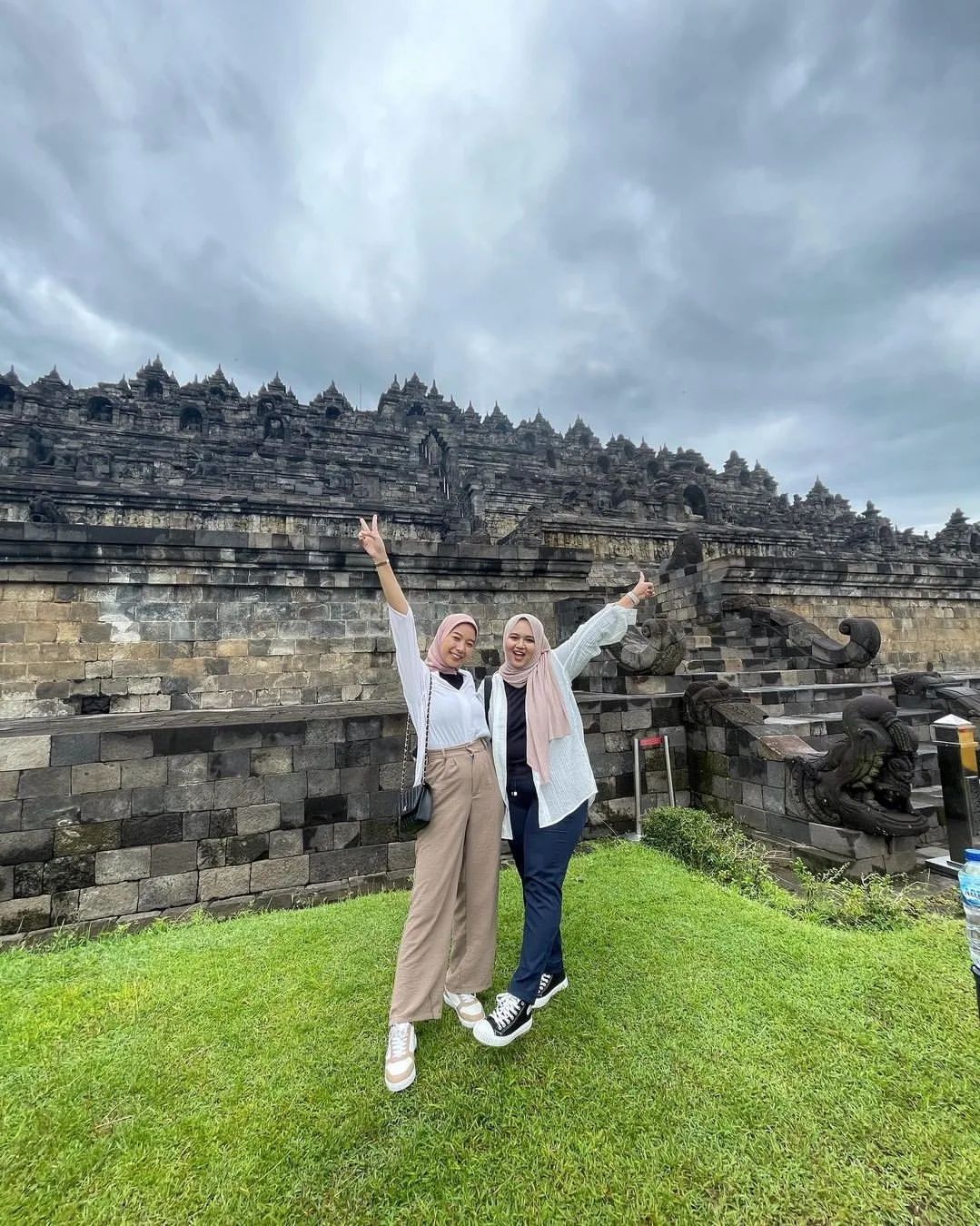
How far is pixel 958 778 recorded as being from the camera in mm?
3506

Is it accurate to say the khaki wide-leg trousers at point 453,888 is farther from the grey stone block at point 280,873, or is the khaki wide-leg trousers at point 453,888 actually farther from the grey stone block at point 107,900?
the grey stone block at point 107,900

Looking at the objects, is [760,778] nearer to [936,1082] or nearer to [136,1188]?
[936,1082]

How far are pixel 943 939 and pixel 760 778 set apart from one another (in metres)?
1.76

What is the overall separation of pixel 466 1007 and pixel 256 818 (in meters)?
2.38

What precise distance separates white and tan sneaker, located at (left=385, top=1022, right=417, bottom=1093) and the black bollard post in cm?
357

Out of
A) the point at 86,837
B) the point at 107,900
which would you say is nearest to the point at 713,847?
the point at 107,900

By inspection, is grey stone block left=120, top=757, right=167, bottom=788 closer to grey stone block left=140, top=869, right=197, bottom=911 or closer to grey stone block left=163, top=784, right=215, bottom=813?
grey stone block left=163, top=784, right=215, bottom=813

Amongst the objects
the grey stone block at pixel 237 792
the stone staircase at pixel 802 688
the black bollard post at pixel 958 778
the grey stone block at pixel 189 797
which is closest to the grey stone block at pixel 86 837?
the grey stone block at pixel 189 797

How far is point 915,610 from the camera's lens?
41.0 ft

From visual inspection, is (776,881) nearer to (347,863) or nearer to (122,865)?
(347,863)

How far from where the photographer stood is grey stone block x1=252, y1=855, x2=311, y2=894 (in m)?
4.07

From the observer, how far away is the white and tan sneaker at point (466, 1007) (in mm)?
2423

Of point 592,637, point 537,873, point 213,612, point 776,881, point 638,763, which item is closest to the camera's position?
point 537,873

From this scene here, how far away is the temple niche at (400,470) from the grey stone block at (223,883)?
1142 centimetres
